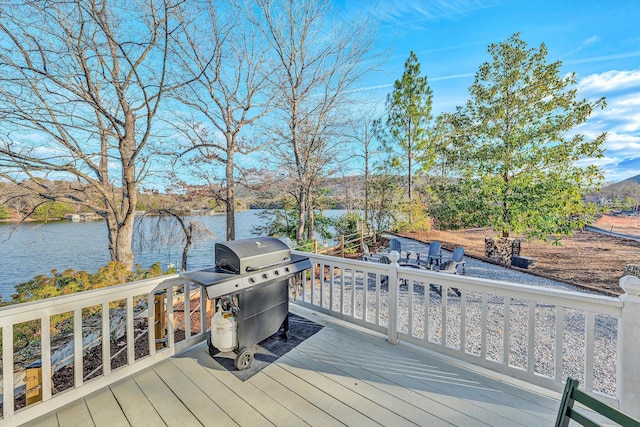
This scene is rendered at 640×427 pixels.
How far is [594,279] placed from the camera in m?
7.02

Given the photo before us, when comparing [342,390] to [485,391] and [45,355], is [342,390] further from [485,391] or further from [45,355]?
[45,355]

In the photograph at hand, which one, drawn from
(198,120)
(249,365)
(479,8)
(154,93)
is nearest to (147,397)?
(249,365)

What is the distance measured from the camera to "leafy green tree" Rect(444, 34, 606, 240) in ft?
23.8

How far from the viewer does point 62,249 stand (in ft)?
21.3

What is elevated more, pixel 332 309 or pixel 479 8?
pixel 479 8

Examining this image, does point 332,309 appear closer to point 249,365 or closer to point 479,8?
point 249,365

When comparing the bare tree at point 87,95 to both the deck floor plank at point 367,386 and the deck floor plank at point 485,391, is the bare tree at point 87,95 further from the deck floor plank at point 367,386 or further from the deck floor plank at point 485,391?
the deck floor plank at point 485,391

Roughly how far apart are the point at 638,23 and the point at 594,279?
5977mm

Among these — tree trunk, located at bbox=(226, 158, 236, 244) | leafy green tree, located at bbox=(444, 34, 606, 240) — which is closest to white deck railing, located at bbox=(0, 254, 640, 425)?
tree trunk, located at bbox=(226, 158, 236, 244)

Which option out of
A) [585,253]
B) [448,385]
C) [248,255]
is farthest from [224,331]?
[585,253]

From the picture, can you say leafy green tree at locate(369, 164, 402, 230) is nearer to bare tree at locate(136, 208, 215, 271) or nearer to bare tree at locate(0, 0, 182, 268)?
bare tree at locate(136, 208, 215, 271)

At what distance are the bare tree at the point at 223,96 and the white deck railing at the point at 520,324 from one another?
5.38m

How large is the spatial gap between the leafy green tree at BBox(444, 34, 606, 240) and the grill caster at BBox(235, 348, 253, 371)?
26.8 feet

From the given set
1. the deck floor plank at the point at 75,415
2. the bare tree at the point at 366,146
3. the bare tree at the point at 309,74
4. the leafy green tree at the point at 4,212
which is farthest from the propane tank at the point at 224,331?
the bare tree at the point at 366,146
